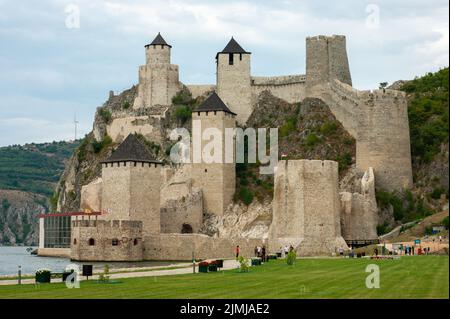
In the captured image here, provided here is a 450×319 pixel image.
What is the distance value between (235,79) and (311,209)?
25706 mm

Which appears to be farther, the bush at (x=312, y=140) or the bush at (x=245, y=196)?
the bush at (x=312, y=140)

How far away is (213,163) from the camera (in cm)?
7881

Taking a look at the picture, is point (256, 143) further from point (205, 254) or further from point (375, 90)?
point (205, 254)

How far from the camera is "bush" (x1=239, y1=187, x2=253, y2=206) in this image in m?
79.4

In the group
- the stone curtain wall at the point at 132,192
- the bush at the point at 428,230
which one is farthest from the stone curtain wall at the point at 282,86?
the bush at the point at 428,230

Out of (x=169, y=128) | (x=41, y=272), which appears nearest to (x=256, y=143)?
(x=169, y=128)

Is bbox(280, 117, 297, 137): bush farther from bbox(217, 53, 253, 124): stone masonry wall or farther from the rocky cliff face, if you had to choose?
the rocky cliff face

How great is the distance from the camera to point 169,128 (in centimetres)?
9000

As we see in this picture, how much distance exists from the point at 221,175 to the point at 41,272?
141 feet

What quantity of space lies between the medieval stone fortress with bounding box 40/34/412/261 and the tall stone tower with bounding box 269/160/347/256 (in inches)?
2.6

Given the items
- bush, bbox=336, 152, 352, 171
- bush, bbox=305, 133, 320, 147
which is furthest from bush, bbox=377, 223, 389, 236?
bush, bbox=305, 133, 320, 147

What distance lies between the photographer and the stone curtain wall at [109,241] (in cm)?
6831

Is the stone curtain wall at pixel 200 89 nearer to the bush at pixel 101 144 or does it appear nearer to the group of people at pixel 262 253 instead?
the bush at pixel 101 144

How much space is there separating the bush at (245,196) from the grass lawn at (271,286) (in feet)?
130
